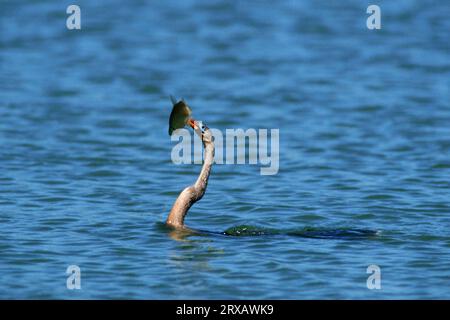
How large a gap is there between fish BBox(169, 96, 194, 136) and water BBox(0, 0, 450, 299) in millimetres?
1363

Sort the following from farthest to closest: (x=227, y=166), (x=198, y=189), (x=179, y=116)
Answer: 1. (x=227, y=166)
2. (x=198, y=189)
3. (x=179, y=116)

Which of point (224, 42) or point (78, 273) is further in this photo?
point (224, 42)

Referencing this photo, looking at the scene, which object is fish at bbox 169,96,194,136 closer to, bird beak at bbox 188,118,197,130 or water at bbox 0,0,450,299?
bird beak at bbox 188,118,197,130

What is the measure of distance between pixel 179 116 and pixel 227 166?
559 centimetres

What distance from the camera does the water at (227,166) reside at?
11398 millimetres

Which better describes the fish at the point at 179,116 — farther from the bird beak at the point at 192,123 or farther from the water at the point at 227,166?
the water at the point at 227,166

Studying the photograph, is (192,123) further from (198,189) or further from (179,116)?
(198,189)

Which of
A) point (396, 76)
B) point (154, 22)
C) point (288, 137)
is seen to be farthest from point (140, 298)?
point (154, 22)

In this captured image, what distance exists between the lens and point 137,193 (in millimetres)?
15055

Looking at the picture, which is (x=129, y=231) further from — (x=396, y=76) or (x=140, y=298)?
(x=396, y=76)

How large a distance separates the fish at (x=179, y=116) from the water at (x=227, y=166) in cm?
136

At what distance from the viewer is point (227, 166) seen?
1712 centimetres

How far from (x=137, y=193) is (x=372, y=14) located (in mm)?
18407

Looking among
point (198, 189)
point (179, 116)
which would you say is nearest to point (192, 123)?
point (179, 116)
